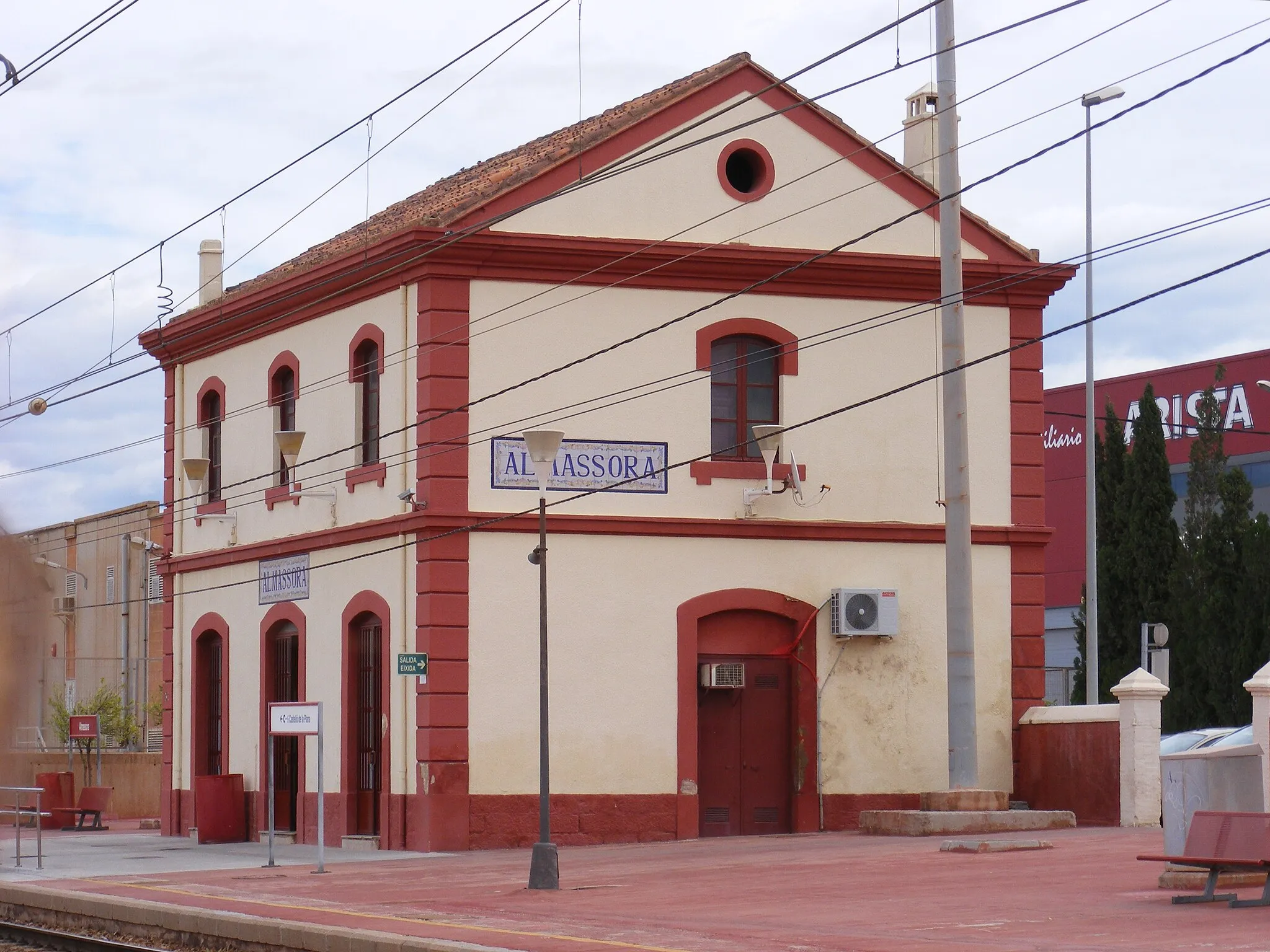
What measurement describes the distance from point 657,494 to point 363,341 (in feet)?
14.5

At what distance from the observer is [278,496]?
2767 cm

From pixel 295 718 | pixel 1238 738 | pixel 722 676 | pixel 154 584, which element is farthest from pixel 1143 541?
pixel 154 584

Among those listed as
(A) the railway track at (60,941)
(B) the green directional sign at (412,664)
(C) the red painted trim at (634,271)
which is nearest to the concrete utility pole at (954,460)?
(C) the red painted trim at (634,271)

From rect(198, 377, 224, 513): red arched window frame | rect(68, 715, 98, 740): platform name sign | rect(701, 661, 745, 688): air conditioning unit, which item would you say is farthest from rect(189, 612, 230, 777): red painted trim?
rect(701, 661, 745, 688): air conditioning unit

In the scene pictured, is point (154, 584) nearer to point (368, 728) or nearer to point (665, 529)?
point (368, 728)

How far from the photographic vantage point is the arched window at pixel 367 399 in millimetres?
25719

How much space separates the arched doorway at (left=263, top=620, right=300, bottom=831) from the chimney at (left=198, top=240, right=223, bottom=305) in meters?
7.18

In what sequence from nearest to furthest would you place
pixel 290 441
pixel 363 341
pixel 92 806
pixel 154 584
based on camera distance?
pixel 363 341 < pixel 290 441 < pixel 92 806 < pixel 154 584

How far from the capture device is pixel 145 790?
38594mm

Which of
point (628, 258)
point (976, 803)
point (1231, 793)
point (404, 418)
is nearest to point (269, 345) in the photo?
point (404, 418)

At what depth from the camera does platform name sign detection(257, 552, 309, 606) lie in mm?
26891

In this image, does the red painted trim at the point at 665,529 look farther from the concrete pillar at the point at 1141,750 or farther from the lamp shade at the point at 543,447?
the lamp shade at the point at 543,447

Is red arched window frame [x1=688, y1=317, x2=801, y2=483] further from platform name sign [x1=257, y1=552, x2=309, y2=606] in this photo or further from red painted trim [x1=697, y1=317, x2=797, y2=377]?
platform name sign [x1=257, y1=552, x2=309, y2=606]

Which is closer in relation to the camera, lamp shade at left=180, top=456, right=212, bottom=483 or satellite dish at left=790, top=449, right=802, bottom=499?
satellite dish at left=790, top=449, right=802, bottom=499
